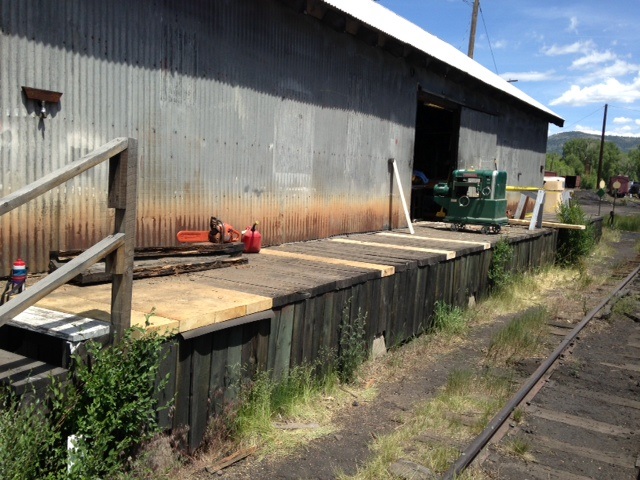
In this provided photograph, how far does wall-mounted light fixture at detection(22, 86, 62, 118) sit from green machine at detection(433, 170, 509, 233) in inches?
376

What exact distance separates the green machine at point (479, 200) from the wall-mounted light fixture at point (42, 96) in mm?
9542

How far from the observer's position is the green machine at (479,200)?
42.2 ft

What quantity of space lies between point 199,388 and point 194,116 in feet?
12.7

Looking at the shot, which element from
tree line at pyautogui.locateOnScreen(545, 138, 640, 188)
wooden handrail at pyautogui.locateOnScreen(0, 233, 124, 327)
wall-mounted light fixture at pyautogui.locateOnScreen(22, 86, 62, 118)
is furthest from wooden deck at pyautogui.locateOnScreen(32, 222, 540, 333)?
tree line at pyautogui.locateOnScreen(545, 138, 640, 188)

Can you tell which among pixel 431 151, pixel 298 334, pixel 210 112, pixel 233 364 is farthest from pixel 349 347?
pixel 431 151

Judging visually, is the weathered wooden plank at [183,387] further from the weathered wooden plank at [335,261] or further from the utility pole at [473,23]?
the utility pole at [473,23]

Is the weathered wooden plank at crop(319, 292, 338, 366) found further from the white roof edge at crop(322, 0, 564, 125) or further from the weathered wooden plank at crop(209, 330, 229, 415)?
the white roof edge at crop(322, 0, 564, 125)

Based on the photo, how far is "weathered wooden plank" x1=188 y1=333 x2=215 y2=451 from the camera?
4430 millimetres

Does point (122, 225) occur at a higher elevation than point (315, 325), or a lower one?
higher

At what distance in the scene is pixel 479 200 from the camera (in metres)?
13.0

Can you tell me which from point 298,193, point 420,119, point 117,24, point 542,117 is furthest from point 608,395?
point 542,117

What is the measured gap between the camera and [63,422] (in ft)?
11.7

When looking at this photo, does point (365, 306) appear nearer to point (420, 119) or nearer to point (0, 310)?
point (0, 310)

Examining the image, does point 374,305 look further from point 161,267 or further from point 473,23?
point 473,23
